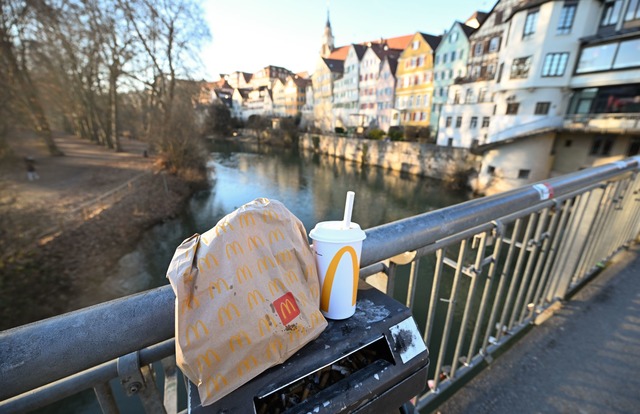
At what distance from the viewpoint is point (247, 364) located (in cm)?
65

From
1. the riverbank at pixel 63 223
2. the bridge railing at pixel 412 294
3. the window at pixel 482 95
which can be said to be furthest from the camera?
the window at pixel 482 95

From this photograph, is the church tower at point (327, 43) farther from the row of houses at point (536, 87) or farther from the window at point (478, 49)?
the window at point (478, 49)

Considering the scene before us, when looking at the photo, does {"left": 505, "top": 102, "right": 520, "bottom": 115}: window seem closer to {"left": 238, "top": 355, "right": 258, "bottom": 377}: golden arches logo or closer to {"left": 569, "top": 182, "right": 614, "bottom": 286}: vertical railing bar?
{"left": 569, "top": 182, "right": 614, "bottom": 286}: vertical railing bar

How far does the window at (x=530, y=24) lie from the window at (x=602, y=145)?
8.28 meters

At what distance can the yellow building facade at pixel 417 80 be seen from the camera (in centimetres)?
3052

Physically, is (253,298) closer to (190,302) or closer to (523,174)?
(190,302)

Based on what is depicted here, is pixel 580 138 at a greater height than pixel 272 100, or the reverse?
pixel 272 100

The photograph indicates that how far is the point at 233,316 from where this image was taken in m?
0.64

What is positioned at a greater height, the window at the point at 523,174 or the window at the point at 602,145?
the window at the point at 602,145

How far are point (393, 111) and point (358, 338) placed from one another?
125 feet

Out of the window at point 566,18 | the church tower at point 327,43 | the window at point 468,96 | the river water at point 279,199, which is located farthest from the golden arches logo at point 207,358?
the church tower at point 327,43

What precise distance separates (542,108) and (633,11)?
20.1ft

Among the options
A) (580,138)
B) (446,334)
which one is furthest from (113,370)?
(580,138)

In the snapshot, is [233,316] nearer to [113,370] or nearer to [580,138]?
[113,370]
